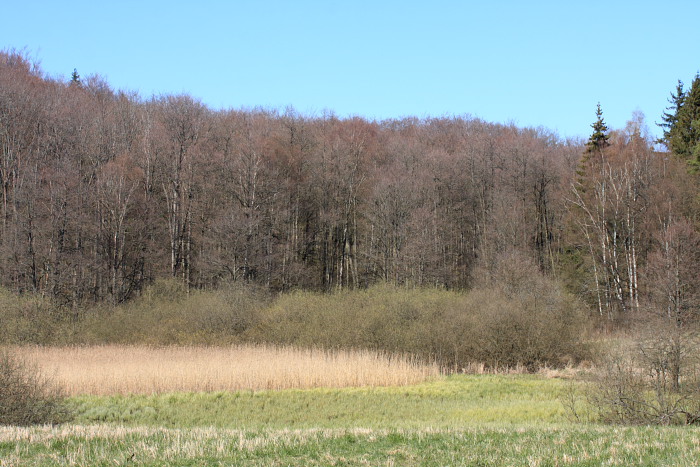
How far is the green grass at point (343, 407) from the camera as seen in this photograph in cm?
1578

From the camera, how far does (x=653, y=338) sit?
50.6ft

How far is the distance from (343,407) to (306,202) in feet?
133

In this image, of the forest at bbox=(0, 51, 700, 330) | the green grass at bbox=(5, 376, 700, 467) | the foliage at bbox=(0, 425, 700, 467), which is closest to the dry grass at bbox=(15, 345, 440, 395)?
the green grass at bbox=(5, 376, 700, 467)

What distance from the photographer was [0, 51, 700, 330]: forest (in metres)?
42.2

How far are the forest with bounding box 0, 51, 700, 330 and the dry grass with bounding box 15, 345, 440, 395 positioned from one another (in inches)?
596

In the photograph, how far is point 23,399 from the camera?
14.5 meters

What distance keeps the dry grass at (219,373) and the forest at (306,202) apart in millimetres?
15147

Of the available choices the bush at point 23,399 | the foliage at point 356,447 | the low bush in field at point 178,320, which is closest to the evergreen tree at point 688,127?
the low bush in field at point 178,320

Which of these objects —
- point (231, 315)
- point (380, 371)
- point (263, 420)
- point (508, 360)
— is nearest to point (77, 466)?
point (263, 420)

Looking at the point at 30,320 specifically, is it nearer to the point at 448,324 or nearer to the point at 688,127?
the point at 448,324

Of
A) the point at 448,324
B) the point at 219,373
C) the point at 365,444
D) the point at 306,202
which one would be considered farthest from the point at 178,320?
the point at 365,444

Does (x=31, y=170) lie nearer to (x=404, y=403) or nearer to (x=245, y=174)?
(x=245, y=174)

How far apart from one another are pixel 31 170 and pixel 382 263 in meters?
26.7

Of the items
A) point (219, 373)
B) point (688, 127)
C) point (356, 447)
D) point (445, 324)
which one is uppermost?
point (688, 127)
